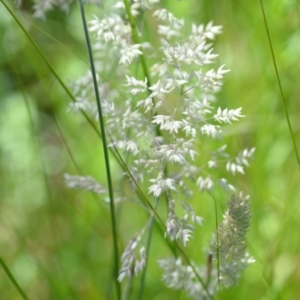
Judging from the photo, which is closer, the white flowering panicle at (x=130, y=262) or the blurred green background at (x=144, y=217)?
the white flowering panicle at (x=130, y=262)

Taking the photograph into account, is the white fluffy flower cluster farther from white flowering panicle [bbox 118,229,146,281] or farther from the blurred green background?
the blurred green background

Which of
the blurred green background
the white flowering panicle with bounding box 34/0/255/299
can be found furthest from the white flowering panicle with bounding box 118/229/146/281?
the blurred green background

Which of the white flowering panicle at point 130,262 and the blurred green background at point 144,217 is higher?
the blurred green background at point 144,217

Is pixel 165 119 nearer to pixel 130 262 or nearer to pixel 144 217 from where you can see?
pixel 130 262

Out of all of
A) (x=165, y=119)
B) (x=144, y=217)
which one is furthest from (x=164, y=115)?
(x=144, y=217)

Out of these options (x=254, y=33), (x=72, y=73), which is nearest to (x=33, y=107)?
(x=72, y=73)

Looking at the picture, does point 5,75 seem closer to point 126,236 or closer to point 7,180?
point 7,180

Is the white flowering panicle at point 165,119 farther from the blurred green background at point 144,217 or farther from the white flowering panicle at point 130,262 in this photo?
the blurred green background at point 144,217

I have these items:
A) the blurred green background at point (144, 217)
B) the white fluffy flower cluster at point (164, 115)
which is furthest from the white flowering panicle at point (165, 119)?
the blurred green background at point (144, 217)
